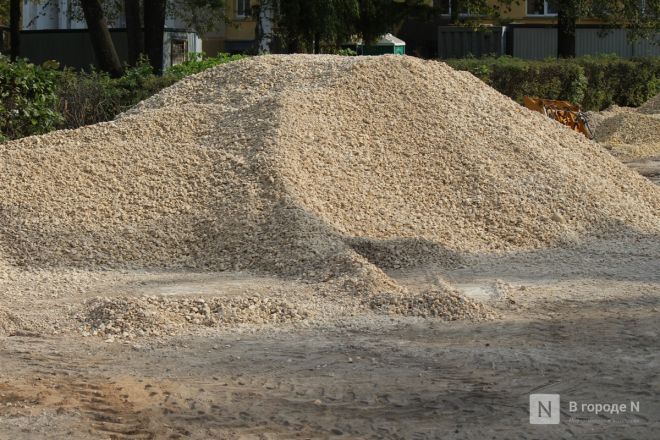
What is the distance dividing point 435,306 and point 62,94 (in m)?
9.16

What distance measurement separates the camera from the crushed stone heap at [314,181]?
9.44 metres

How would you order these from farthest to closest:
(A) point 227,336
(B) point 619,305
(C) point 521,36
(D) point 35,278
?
1. (C) point 521,36
2. (D) point 35,278
3. (B) point 619,305
4. (A) point 227,336

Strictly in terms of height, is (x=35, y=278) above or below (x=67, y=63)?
below

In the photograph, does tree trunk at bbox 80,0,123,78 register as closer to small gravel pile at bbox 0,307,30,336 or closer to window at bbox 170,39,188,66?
window at bbox 170,39,188,66

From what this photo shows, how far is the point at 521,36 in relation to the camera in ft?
116

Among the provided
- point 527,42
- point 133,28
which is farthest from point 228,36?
point 133,28

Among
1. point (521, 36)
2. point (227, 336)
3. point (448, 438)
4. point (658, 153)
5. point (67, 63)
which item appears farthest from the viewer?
point (521, 36)

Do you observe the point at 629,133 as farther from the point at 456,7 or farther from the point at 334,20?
the point at 456,7

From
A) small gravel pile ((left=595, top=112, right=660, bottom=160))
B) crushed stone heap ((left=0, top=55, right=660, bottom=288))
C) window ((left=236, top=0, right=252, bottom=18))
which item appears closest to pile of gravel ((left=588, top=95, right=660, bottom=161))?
small gravel pile ((left=595, top=112, right=660, bottom=160))

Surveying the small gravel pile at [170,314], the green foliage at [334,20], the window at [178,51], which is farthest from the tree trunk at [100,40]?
the small gravel pile at [170,314]

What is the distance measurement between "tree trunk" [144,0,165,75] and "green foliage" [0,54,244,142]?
3.94 metres

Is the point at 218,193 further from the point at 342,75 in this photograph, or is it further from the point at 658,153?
the point at 658,153

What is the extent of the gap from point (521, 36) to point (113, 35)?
1401cm

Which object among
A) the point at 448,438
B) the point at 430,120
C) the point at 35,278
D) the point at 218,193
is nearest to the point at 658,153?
the point at 430,120
